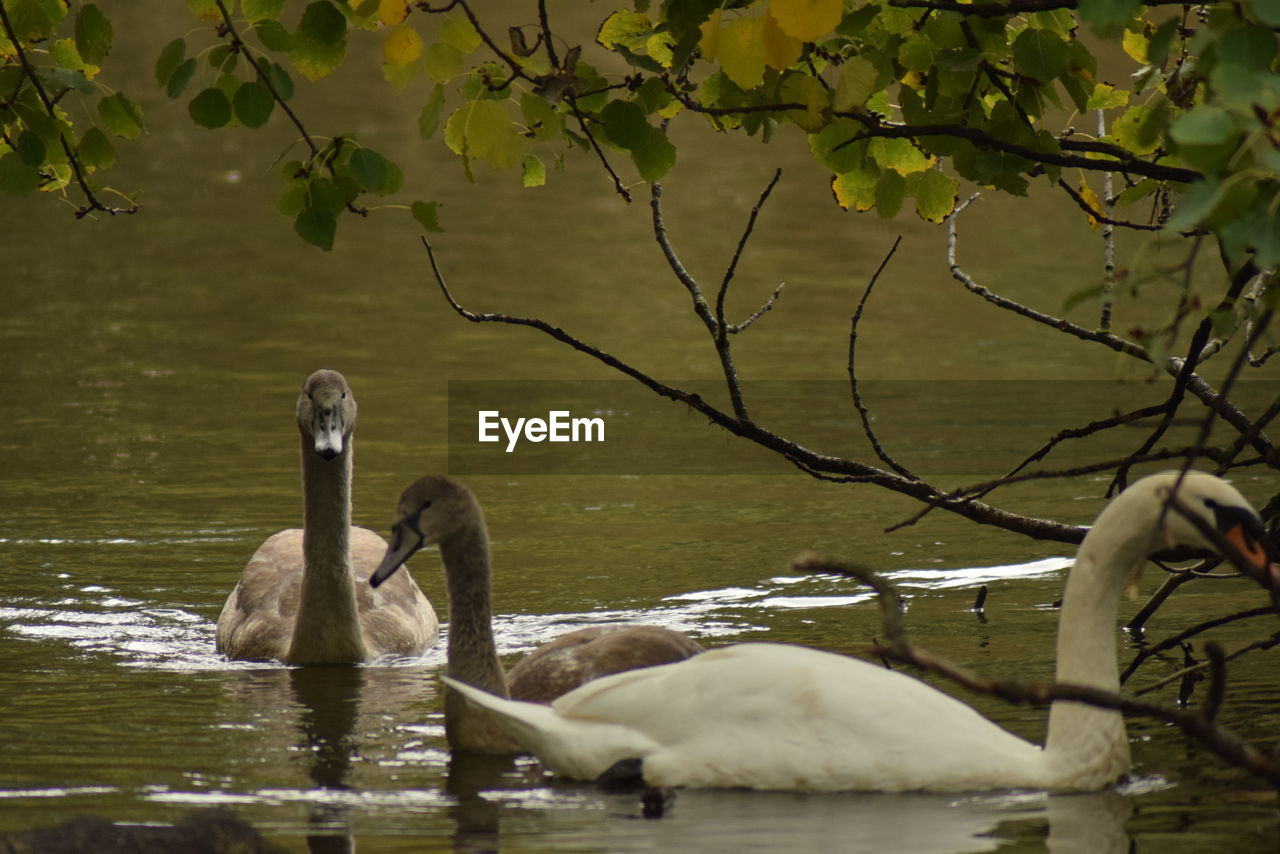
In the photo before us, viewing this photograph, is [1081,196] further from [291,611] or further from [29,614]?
[29,614]

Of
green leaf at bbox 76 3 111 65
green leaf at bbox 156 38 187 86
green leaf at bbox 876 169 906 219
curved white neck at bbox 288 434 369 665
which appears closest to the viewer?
green leaf at bbox 156 38 187 86

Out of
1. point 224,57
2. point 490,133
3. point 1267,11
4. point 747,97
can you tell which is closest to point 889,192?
point 747,97

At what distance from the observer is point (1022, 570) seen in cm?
1172

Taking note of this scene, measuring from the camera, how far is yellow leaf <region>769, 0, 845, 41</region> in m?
5.81

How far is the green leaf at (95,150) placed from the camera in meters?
7.02

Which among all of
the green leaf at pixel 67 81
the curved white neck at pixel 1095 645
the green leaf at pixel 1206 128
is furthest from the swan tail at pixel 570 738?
the green leaf at pixel 1206 128

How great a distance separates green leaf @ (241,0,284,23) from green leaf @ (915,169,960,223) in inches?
90.4

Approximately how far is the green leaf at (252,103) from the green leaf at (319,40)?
133mm

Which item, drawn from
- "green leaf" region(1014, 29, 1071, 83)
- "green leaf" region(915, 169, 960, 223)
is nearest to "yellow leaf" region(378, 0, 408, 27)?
"green leaf" region(1014, 29, 1071, 83)

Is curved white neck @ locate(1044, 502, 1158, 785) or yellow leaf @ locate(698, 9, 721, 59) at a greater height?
yellow leaf @ locate(698, 9, 721, 59)

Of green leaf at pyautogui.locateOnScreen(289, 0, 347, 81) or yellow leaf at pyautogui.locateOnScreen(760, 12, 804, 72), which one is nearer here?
yellow leaf at pyautogui.locateOnScreen(760, 12, 804, 72)

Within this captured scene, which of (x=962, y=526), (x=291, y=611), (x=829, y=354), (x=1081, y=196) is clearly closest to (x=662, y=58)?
(x=1081, y=196)

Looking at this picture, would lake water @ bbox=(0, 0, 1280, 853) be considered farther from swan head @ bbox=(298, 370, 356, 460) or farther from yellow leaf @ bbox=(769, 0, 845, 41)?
yellow leaf @ bbox=(769, 0, 845, 41)

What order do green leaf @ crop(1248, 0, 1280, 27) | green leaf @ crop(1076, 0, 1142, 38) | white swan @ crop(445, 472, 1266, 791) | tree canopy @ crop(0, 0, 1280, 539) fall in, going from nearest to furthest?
green leaf @ crop(1248, 0, 1280, 27) < green leaf @ crop(1076, 0, 1142, 38) < tree canopy @ crop(0, 0, 1280, 539) < white swan @ crop(445, 472, 1266, 791)
